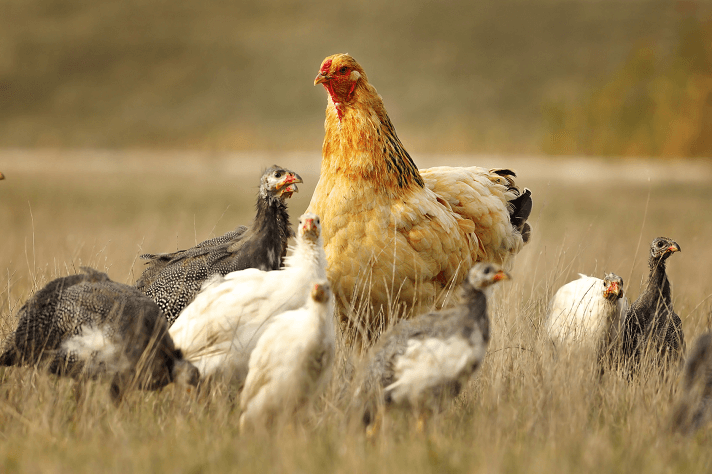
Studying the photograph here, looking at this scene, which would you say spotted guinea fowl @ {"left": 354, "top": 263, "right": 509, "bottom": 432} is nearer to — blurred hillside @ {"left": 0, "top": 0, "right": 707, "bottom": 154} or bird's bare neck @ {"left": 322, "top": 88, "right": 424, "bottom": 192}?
bird's bare neck @ {"left": 322, "top": 88, "right": 424, "bottom": 192}

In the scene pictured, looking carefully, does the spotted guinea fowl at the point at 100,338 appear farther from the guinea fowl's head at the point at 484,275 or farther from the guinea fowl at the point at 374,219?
the guinea fowl's head at the point at 484,275

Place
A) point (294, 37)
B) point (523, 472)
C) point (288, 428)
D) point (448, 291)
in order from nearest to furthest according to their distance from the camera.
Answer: point (523, 472) < point (288, 428) < point (448, 291) < point (294, 37)

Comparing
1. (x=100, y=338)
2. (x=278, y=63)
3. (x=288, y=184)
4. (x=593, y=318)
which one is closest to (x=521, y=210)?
(x=593, y=318)

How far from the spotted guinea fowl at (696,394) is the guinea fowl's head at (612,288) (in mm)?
1127

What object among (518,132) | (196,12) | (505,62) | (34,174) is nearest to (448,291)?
(34,174)

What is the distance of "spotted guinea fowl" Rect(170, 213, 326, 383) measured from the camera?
12.9ft

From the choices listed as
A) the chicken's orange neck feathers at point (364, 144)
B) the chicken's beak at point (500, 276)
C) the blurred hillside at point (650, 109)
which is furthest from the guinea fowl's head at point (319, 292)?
the blurred hillside at point (650, 109)

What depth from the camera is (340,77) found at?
16.7ft

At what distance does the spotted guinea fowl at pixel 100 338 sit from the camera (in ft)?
12.4

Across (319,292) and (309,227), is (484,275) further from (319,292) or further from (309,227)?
(309,227)

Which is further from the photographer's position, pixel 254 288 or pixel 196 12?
pixel 196 12

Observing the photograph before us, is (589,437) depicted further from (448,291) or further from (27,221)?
(27,221)

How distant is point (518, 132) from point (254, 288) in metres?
64.0

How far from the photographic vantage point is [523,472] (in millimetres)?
2992
